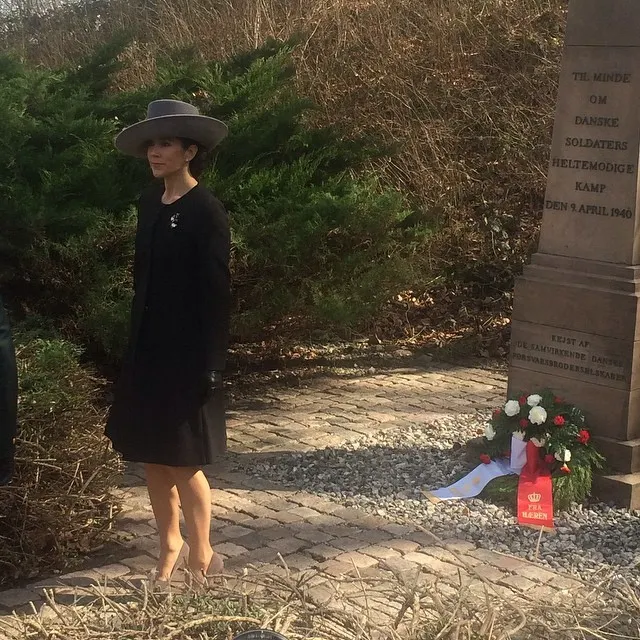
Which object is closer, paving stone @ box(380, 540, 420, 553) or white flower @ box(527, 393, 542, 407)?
paving stone @ box(380, 540, 420, 553)

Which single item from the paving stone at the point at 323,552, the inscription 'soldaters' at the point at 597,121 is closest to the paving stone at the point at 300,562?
the paving stone at the point at 323,552

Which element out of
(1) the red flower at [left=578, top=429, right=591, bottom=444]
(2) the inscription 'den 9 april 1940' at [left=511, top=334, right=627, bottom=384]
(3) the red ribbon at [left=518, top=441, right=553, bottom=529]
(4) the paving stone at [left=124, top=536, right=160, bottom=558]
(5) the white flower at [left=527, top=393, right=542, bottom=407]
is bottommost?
(4) the paving stone at [left=124, top=536, right=160, bottom=558]

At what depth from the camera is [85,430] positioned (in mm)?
4473

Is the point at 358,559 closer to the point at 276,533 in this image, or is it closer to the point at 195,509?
the point at 276,533

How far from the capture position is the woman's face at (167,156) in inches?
153

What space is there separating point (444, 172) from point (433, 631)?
30.6 feet

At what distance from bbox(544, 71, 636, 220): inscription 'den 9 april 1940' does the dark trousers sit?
339 cm

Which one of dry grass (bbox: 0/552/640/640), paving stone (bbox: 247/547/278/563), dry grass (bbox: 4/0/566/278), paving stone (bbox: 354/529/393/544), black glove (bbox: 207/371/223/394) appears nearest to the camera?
dry grass (bbox: 0/552/640/640)

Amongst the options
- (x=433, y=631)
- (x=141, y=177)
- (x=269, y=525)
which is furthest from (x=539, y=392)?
(x=433, y=631)

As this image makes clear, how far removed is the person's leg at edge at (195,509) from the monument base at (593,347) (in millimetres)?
2209

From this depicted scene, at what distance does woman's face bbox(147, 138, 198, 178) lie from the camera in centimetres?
388

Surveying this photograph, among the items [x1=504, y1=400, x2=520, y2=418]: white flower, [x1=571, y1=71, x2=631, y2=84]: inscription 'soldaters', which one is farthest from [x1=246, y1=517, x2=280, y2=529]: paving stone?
[x1=571, y1=71, x2=631, y2=84]: inscription 'soldaters'

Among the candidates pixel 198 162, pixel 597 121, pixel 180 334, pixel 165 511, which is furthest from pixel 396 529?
pixel 597 121

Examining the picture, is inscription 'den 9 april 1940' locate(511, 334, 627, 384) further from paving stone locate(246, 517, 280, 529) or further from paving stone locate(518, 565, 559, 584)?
Answer: paving stone locate(246, 517, 280, 529)
